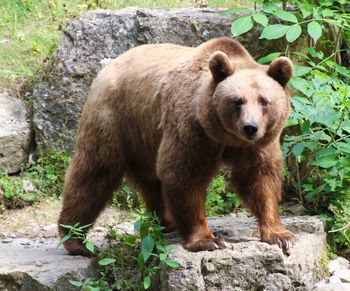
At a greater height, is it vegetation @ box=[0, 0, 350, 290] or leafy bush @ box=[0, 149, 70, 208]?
vegetation @ box=[0, 0, 350, 290]

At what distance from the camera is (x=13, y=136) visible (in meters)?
8.73

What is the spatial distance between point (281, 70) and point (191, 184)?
3.26 feet

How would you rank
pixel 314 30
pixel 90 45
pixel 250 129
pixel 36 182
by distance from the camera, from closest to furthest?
pixel 250 129 < pixel 314 30 < pixel 36 182 < pixel 90 45

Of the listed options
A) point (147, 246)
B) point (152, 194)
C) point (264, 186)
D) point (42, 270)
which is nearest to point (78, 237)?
point (42, 270)

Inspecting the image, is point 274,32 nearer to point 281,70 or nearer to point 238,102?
point 281,70

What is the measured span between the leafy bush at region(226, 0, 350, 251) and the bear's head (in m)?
0.92

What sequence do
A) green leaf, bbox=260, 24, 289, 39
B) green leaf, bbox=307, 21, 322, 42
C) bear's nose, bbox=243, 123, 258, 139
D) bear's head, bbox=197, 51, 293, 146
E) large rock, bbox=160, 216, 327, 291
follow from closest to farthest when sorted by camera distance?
bear's nose, bbox=243, 123, 258, 139 < bear's head, bbox=197, 51, 293, 146 < large rock, bbox=160, 216, 327, 291 < green leaf, bbox=307, 21, 322, 42 < green leaf, bbox=260, 24, 289, 39

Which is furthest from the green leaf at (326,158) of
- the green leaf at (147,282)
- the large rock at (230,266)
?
the green leaf at (147,282)

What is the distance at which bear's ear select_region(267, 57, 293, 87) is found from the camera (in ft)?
17.4

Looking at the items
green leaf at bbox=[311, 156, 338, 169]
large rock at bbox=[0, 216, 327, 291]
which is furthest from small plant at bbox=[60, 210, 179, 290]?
green leaf at bbox=[311, 156, 338, 169]

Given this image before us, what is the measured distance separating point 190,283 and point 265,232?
2.28 ft

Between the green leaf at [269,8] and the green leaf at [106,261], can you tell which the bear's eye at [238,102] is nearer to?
the green leaf at [106,261]

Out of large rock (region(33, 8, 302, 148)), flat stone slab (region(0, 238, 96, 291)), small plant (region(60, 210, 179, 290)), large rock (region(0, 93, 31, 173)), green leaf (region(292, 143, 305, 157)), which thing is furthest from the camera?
large rock (region(0, 93, 31, 173))

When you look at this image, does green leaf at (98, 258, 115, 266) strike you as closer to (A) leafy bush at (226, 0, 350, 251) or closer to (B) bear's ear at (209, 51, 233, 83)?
(B) bear's ear at (209, 51, 233, 83)
